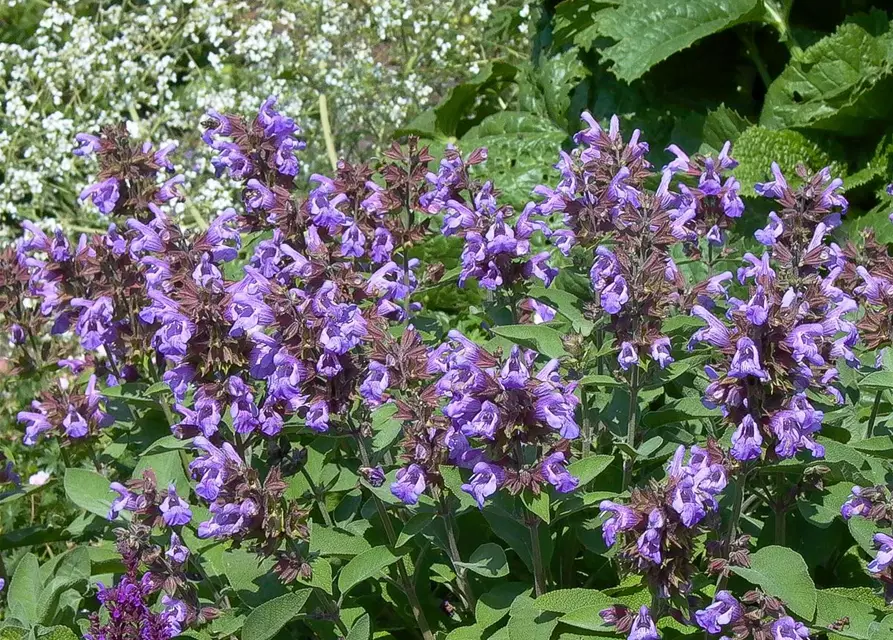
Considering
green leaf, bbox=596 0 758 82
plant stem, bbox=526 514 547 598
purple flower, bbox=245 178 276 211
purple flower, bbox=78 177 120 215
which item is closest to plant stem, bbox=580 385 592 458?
plant stem, bbox=526 514 547 598

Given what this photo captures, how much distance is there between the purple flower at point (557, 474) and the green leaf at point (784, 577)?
1.17 feet

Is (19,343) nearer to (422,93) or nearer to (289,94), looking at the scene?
(289,94)

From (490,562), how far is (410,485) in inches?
11.7

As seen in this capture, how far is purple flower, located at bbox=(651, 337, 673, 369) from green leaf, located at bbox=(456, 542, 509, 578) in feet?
1.81

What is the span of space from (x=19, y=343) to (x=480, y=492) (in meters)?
1.97

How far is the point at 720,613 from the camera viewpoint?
7.09ft

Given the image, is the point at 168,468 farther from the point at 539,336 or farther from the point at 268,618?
the point at 539,336

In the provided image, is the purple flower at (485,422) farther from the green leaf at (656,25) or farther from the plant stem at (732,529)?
the green leaf at (656,25)

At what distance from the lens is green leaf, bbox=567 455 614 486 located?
90.0 inches

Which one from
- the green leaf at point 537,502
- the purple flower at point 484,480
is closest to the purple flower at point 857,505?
the green leaf at point 537,502

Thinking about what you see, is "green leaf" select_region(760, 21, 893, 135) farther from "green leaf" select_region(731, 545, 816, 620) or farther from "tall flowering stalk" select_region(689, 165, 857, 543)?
"green leaf" select_region(731, 545, 816, 620)

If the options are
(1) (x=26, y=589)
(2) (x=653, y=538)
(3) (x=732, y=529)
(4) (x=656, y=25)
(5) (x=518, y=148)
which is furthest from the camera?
(5) (x=518, y=148)

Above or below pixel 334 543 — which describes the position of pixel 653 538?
above

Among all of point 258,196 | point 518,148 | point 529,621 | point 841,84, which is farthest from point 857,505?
point 518,148
